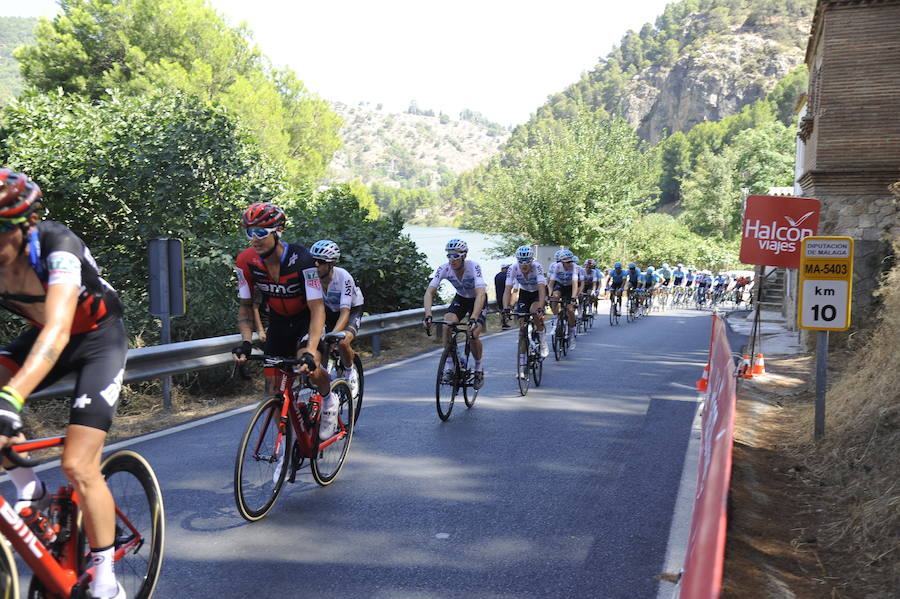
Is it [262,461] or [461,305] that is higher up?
[461,305]

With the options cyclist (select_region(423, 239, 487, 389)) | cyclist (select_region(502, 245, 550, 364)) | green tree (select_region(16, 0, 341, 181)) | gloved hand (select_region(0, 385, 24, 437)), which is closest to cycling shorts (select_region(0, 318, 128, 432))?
gloved hand (select_region(0, 385, 24, 437))

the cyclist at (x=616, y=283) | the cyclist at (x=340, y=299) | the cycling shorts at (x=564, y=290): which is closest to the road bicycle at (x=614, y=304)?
the cyclist at (x=616, y=283)

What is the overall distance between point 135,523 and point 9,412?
3.91 feet

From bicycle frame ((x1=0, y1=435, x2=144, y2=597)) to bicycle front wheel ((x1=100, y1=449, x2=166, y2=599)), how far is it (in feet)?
0.89

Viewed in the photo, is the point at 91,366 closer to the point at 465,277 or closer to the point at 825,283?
the point at 465,277

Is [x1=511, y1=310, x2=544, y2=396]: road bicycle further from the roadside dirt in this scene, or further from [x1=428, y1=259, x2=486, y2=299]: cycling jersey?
the roadside dirt

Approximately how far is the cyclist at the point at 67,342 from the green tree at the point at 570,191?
3509 cm

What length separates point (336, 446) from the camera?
6.49 m

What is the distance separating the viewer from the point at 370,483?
250 inches

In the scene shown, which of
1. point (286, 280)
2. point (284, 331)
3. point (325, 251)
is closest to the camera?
point (286, 280)

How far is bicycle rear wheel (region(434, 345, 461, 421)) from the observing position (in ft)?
28.9

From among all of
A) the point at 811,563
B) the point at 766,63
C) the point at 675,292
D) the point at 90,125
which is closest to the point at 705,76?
the point at 766,63

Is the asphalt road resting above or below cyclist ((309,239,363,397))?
below

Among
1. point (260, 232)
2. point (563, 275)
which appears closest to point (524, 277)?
point (563, 275)
